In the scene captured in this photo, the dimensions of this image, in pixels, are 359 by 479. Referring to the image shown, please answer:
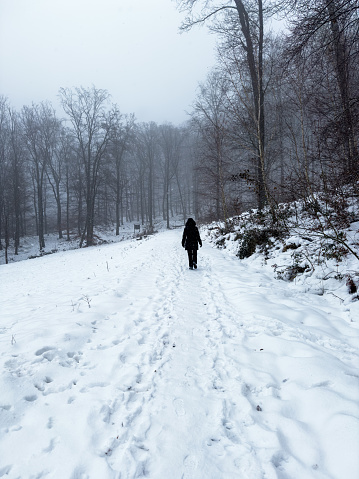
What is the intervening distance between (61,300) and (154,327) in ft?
10.3

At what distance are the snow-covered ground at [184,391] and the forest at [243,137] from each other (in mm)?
3136

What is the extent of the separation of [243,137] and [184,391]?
10548mm

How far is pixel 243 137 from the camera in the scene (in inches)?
416

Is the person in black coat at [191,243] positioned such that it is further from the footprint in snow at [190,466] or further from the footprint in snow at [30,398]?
the footprint in snow at [190,466]

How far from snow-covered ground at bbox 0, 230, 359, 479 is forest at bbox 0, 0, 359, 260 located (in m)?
3.14

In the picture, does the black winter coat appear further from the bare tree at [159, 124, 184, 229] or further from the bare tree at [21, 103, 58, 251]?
the bare tree at [159, 124, 184, 229]

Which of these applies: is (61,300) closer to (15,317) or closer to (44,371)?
(15,317)

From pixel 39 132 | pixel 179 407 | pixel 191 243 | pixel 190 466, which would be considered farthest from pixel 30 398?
pixel 39 132

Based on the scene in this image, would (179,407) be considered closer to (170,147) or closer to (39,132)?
(39,132)

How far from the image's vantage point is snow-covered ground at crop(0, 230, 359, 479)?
1.92 metres

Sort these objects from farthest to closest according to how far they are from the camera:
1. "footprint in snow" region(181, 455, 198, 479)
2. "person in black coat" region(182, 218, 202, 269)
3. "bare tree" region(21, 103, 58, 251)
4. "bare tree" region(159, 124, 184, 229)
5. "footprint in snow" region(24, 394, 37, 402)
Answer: "bare tree" region(159, 124, 184, 229)
"bare tree" region(21, 103, 58, 251)
"person in black coat" region(182, 218, 202, 269)
"footprint in snow" region(24, 394, 37, 402)
"footprint in snow" region(181, 455, 198, 479)

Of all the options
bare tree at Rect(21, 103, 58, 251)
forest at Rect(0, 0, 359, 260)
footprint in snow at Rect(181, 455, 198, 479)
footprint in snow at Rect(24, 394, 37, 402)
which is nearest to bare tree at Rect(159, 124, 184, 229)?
forest at Rect(0, 0, 359, 260)

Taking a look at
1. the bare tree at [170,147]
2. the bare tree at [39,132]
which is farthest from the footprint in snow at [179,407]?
the bare tree at [170,147]

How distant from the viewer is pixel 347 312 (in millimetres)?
4281
